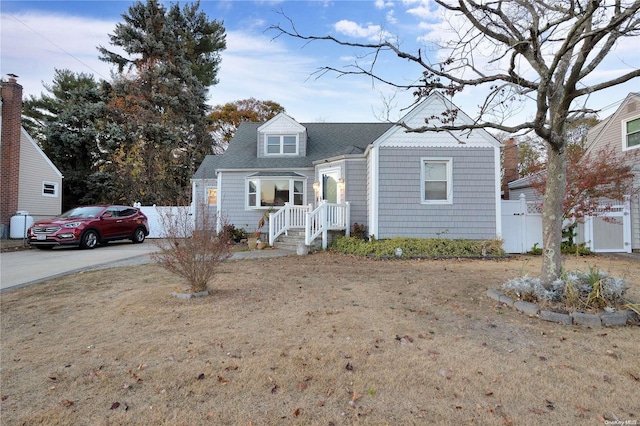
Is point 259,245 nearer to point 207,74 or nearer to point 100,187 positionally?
point 100,187

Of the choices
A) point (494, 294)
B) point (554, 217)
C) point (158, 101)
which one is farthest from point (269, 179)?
point (158, 101)

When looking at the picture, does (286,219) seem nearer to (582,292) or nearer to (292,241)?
(292,241)

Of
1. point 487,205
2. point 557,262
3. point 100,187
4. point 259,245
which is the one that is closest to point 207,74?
point 100,187

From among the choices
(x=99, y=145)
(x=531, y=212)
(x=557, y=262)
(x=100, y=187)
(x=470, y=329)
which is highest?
(x=99, y=145)

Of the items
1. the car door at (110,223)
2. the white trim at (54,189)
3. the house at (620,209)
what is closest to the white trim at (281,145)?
the car door at (110,223)

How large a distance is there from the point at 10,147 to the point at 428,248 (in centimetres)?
1838

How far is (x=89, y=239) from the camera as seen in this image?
12.0 m

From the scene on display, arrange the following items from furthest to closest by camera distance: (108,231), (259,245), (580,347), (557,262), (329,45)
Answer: (108,231)
(259,245)
(329,45)
(557,262)
(580,347)

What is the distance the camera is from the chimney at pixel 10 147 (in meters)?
14.6

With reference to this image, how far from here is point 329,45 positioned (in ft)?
16.7

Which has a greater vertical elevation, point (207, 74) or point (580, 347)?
point (207, 74)

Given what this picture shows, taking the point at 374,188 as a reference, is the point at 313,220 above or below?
below

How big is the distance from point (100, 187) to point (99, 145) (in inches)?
129

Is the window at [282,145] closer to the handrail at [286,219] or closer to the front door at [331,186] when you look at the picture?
the front door at [331,186]
